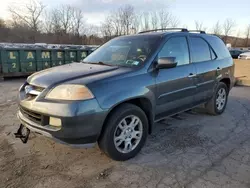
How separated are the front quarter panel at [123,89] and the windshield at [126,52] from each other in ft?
1.01

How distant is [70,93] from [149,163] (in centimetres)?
144

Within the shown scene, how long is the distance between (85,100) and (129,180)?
1.09 m

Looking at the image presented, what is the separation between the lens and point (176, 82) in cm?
368

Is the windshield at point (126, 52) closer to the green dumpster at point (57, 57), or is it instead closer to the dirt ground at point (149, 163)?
the dirt ground at point (149, 163)

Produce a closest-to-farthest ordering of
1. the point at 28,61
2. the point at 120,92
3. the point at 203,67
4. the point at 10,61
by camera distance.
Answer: the point at 120,92
the point at 203,67
the point at 10,61
the point at 28,61

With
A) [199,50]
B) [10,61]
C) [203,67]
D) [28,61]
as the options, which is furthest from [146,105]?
[28,61]

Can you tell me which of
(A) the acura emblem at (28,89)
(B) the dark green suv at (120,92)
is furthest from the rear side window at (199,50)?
(A) the acura emblem at (28,89)

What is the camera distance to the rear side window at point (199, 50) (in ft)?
13.8

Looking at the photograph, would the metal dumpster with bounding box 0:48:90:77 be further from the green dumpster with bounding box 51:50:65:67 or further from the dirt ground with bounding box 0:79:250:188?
the dirt ground with bounding box 0:79:250:188

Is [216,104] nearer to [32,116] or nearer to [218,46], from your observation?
[218,46]

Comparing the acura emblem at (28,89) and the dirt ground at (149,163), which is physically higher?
the acura emblem at (28,89)

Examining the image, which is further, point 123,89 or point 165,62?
point 165,62

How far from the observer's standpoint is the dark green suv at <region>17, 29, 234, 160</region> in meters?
2.63

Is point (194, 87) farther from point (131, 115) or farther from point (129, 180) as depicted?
point (129, 180)
